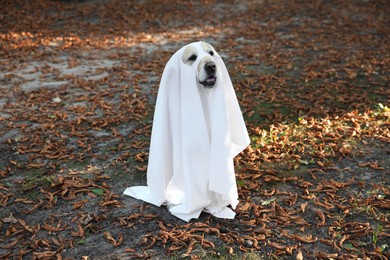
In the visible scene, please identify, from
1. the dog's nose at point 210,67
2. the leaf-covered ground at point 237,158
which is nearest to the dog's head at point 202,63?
the dog's nose at point 210,67

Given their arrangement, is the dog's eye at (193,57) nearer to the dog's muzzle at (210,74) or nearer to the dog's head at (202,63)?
the dog's head at (202,63)

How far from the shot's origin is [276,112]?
6930 millimetres

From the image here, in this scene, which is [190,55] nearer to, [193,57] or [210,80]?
[193,57]

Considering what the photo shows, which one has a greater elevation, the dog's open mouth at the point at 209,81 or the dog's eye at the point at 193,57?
the dog's eye at the point at 193,57

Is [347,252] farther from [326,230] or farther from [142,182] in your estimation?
[142,182]

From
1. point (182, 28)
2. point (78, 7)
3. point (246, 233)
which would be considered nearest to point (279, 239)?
point (246, 233)

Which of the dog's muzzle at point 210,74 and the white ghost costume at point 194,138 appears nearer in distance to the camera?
the dog's muzzle at point 210,74

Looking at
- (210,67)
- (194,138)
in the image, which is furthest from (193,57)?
(194,138)

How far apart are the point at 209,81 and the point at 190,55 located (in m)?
0.29

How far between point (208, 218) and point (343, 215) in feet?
4.37

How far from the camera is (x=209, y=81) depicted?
3982 millimetres

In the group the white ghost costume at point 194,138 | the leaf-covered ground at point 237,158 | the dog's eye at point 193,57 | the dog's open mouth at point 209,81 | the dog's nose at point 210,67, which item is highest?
the dog's eye at point 193,57

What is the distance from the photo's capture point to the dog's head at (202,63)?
3.93m

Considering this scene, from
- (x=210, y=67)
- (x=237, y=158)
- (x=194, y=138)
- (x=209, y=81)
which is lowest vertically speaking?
(x=237, y=158)
